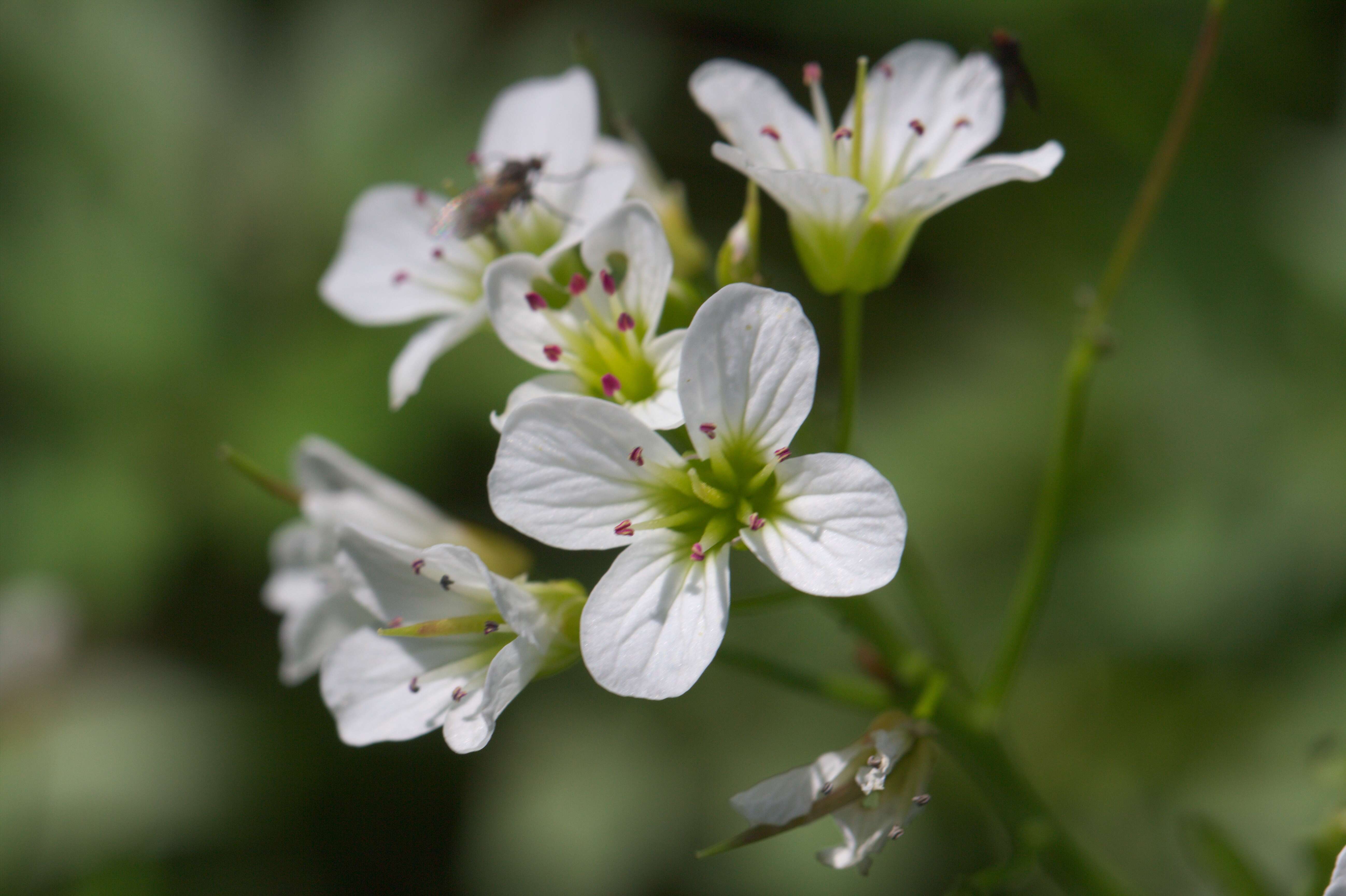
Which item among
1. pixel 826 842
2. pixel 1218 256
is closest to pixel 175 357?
pixel 826 842

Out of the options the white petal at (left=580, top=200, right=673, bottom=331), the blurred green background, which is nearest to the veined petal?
the white petal at (left=580, top=200, right=673, bottom=331)

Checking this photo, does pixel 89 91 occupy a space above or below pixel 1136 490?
above

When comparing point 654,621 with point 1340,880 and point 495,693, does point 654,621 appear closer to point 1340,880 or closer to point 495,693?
point 495,693

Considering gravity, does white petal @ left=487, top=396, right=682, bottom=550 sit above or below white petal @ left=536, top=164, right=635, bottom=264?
below

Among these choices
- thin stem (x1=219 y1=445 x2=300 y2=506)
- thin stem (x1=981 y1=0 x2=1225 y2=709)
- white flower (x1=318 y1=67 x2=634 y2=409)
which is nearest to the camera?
thin stem (x1=219 y1=445 x2=300 y2=506)

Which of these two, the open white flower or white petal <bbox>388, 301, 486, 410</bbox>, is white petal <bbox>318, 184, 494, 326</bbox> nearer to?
white petal <bbox>388, 301, 486, 410</bbox>

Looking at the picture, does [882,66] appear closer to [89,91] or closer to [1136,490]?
[1136,490]

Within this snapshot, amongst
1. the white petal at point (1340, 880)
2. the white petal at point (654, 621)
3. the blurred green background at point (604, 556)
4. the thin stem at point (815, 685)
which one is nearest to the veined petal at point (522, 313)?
the white petal at point (654, 621)
